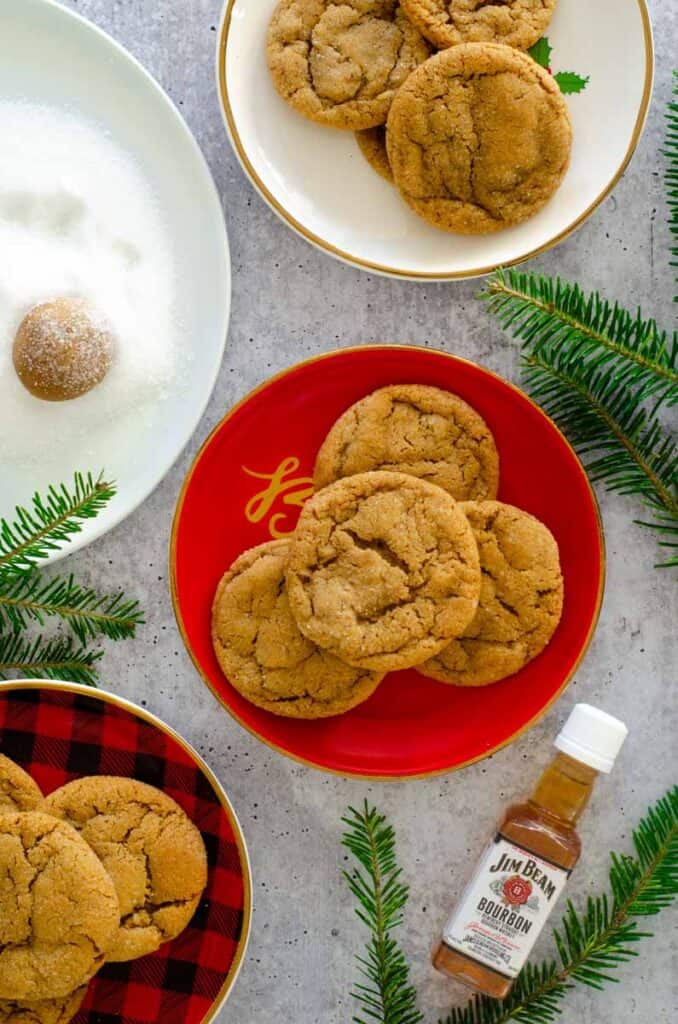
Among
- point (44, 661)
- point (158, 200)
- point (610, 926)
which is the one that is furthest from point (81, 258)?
point (610, 926)

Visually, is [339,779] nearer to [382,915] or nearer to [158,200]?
[382,915]

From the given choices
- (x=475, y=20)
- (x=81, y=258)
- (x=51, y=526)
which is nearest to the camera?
(x=51, y=526)

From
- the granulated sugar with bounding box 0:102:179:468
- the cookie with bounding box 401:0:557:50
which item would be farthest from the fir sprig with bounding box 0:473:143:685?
the cookie with bounding box 401:0:557:50

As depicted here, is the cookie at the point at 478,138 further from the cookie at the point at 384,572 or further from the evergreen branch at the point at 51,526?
the evergreen branch at the point at 51,526

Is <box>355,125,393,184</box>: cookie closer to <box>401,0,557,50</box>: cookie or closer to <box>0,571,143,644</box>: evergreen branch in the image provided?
<box>401,0,557,50</box>: cookie

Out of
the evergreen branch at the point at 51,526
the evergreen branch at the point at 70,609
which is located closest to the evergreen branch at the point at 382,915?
the evergreen branch at the point at 70,609

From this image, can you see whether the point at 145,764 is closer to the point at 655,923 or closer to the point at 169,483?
the point at 169,483
